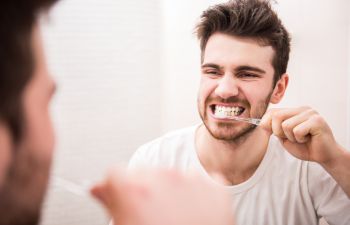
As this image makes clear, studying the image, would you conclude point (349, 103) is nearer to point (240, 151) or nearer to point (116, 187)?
point (240, 151)

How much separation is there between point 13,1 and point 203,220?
29cm

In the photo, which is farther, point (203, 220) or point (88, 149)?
point (88, 149)

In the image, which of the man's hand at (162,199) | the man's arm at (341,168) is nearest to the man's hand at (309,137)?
the man's arm at (341,168)

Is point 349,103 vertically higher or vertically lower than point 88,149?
higher

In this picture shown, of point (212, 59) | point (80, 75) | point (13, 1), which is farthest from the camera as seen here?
point (80, 75)

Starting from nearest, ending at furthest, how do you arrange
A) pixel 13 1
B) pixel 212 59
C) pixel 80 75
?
pixel 13 1 → pixel 212 59 → pixel 80 75

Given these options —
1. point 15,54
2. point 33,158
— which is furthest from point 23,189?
point 15,54

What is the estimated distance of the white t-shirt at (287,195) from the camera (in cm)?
97

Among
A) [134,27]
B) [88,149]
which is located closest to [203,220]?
[88,149]

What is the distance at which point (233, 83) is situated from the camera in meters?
1.04

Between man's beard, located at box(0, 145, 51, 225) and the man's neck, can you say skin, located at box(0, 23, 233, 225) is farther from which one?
the man's neck

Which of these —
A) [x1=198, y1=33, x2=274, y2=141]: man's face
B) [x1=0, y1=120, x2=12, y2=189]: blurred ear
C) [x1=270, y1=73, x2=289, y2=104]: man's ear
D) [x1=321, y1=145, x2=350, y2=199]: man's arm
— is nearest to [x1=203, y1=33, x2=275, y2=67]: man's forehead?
[x1=198, y1=33, x2=274, y2=141]: man's face

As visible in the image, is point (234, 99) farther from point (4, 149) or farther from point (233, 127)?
point (4, 149)

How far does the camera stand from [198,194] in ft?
1.35
